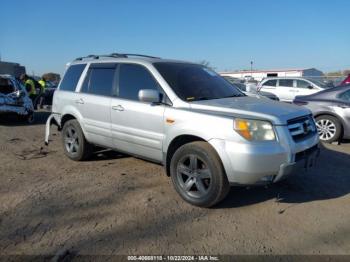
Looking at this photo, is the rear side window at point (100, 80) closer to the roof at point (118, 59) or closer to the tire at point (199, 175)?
the roof at point (118, 59)

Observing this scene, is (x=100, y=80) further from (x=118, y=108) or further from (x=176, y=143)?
(x=176, y=143)

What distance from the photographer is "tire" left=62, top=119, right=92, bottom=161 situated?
6.09m

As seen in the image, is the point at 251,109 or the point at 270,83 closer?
the point at 251,109

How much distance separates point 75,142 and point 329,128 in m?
5.75

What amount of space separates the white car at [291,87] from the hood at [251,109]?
13483 mm

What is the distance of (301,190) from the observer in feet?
15.8

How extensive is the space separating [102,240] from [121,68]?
2.85m

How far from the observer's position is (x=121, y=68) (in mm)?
5371

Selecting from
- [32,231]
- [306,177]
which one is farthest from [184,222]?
[306,177]

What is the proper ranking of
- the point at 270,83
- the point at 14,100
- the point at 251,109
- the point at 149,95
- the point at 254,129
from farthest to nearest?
1. the point at 270,83
2. the point at 14,100
3. the point at 149,95
4. the point at 251,109
5. the point at 254,129

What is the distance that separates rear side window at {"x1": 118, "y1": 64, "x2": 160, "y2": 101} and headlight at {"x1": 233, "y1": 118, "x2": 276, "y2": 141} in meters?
1.39

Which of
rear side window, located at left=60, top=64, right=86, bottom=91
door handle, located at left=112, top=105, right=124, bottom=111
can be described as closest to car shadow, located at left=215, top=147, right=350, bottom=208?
door handle, located at left=112, top=105, right=124, bottom=111

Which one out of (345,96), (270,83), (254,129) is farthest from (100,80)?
(270,83)

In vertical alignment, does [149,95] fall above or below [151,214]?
above
